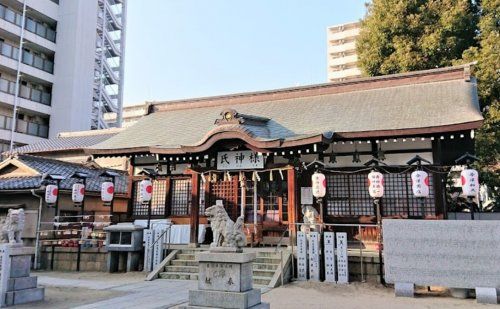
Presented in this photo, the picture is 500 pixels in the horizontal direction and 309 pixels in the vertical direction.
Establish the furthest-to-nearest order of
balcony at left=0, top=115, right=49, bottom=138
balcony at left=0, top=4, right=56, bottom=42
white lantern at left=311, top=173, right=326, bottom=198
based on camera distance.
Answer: balcony at left=0, top=4, right=56, bottom=42 < balcony at left=0, top=115, right=49, bottom=138 < white lantern at left=311, top=173, right=326, bottom=198

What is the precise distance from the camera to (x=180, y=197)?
16.8 m

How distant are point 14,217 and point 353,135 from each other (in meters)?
10.7

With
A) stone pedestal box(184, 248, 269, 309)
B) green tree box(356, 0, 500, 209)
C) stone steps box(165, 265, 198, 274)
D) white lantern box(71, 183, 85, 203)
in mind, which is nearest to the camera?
stone pedestal box(184, 248, 269, 309)

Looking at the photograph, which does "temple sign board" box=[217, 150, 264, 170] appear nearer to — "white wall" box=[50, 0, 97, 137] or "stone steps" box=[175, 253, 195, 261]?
"stone steps" box=[175, 253, 195, 261]

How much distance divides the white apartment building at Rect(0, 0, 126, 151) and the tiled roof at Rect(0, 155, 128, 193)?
14711mm

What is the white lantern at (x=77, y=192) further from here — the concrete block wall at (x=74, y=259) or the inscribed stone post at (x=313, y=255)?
the inscribed stone post at (x=313, y=255)

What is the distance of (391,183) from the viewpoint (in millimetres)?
13898

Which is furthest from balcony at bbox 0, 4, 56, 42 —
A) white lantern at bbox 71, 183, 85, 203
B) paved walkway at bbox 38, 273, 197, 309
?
paved walkway at bbox 38, 273, 197, 309

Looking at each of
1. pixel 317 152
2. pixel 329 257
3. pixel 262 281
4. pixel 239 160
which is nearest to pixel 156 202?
pixel 239 160

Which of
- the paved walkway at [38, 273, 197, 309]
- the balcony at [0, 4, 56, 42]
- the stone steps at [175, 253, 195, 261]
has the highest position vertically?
the balcony at [0, 4, 56, 42]

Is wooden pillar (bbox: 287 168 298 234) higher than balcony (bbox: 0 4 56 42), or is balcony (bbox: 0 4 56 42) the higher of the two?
balcony (bbox: 0 4 56 42)

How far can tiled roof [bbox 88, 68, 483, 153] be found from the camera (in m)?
13.5

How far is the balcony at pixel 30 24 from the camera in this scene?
1281 inches

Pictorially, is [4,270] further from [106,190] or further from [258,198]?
[258,198]
